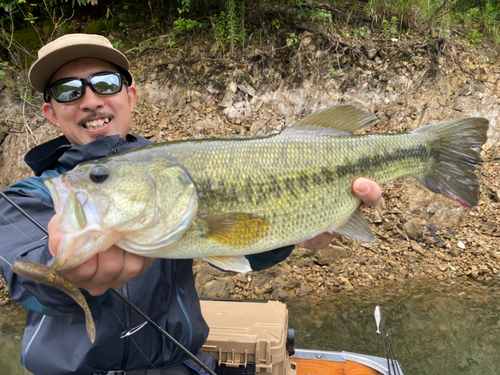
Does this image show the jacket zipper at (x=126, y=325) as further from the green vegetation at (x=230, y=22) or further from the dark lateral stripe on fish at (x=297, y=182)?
the green vegetation at (x=230, y=22)

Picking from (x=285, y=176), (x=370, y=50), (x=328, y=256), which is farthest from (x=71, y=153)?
(x=370, y=50)

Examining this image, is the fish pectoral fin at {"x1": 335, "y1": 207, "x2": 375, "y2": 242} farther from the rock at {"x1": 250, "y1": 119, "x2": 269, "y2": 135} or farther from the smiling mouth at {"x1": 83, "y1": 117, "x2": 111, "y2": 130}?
the rock at {"x1": 250, "y1": 119, "x2": 269, "y2": 135}

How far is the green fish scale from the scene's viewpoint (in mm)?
1602

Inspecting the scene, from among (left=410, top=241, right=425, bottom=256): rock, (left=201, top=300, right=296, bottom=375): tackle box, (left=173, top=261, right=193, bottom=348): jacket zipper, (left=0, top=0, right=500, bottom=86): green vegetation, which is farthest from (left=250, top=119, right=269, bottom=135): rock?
(left=173, top=261, right=193, bottom=348): jacket zipper

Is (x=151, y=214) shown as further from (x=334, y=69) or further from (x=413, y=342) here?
(x=334, y=69)

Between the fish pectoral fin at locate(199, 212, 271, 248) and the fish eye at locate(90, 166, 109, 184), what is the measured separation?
0.47m

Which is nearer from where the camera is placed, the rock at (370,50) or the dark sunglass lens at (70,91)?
the dark sunglass lens at (70,91)

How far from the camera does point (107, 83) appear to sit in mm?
2396

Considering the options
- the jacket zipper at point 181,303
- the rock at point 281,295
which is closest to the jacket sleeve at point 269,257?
the jacket zipper at point 181,303

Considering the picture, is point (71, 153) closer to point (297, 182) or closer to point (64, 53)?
point (64, 53)

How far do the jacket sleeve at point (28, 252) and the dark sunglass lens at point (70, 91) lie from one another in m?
0.81

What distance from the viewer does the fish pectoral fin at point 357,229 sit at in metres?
1.97

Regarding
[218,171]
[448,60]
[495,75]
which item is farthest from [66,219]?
[495,75]

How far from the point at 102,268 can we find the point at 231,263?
603 mm
